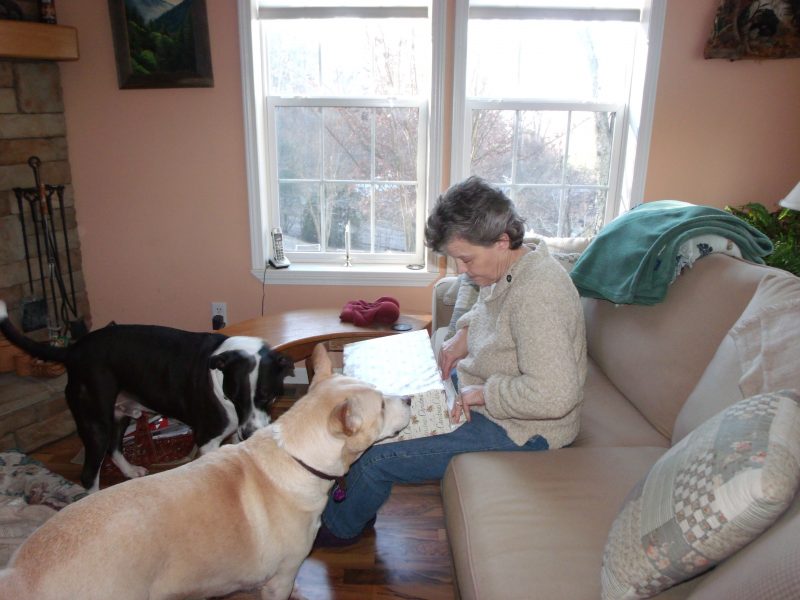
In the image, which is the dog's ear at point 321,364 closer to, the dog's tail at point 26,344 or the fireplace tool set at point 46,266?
the dog's tail at point 26,344

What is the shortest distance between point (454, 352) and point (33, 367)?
2.01m

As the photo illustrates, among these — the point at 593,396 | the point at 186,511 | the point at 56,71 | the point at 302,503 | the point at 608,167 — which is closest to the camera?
the point at 186,511

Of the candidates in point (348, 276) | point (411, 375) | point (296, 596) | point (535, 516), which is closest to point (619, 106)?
point (348, 276)

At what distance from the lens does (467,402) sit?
167 cm

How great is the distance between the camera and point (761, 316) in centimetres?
142

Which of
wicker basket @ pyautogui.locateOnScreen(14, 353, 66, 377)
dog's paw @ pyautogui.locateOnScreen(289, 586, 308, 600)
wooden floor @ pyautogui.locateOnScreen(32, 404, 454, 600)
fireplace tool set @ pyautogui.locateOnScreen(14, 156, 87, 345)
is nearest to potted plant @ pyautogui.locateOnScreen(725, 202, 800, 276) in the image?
wooden floor @ pyautogui.locateOnScreen(32, 404, 454, 600)

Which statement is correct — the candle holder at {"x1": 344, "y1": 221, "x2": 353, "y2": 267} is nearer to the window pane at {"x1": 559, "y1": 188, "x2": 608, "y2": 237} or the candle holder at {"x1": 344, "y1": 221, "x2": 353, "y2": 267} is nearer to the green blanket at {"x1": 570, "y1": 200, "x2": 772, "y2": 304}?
the window pane at {"x1": 559, "y1": 188, "x2": 608, "y2": 237}

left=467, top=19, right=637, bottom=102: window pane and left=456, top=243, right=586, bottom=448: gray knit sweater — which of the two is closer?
left=456, top=243, right=586, bottom=448: gray knit sweater

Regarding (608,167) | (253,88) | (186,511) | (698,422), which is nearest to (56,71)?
(253,88)

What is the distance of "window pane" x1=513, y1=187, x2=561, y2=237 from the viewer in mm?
3100

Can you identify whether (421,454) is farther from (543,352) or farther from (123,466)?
(123,466)

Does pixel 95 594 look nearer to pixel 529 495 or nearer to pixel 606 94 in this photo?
pixel 529 495

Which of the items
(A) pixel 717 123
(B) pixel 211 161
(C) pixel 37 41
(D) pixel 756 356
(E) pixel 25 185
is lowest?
(D) pixel 756 356

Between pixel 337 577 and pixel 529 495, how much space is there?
2.50ft
